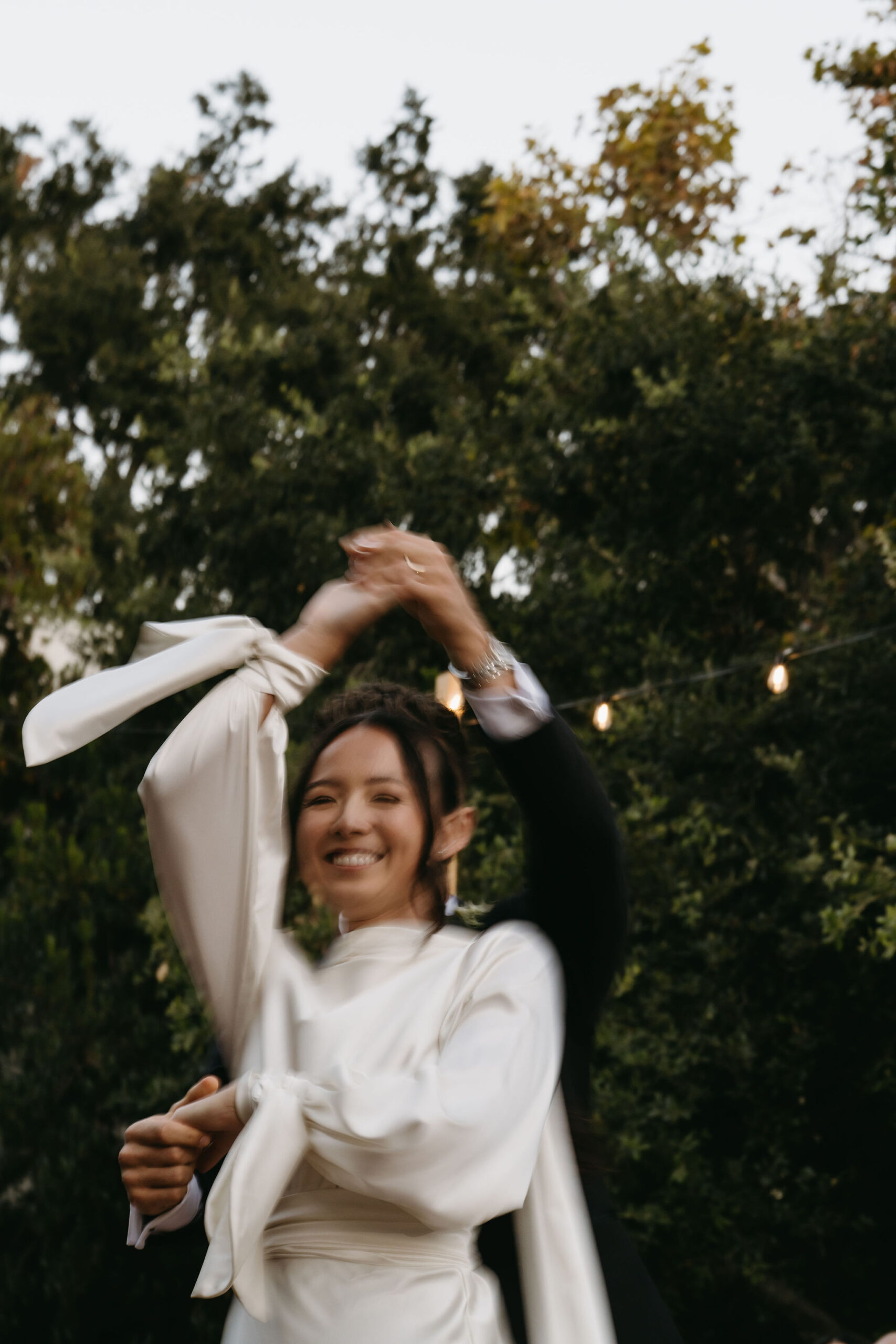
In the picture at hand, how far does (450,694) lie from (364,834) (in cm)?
171

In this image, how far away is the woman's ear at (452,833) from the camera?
5.32ft

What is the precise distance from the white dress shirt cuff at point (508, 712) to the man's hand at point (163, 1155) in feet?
1.62

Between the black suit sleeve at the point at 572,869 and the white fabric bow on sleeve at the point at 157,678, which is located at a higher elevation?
the white fabric bow on sleeve at the point at 157,678

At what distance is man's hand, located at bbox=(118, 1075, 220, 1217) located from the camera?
4.23 feet

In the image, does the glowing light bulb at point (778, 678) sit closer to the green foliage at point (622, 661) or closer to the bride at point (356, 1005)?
the green foliage at point (622, 661)

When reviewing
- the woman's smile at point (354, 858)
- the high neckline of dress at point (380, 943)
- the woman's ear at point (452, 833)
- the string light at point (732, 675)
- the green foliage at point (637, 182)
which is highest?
the green foliage at point (637, 182)

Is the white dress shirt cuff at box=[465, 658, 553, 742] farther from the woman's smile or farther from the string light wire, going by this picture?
the string light wire

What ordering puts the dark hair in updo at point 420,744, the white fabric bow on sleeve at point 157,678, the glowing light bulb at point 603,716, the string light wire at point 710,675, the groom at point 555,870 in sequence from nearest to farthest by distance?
the white fabric bow on sleeve at point 157,678 < the groom at point 555,870 < the dark hair in updo at point 420,744 < the string light wire at point 710,675 < the glowing light bulb at point 603,716

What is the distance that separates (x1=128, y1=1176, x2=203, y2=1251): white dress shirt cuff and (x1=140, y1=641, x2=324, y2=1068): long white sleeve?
185 mm

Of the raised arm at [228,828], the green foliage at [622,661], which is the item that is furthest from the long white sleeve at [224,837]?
the green foliage at [622,661]

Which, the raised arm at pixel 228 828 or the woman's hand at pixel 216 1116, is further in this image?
the raised arm at pixel 228 828

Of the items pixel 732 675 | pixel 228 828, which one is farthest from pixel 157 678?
pixel 732 675

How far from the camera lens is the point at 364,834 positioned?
152cm

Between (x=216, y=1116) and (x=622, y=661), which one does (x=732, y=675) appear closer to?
(x=622, y=661)
